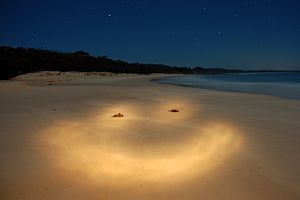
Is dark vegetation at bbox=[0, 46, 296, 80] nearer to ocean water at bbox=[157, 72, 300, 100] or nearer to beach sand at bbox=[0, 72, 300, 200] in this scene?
ocean water at bbox=[157, 72, 300, 100]

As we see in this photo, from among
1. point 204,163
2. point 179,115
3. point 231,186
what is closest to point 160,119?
point 179,115

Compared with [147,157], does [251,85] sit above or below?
below

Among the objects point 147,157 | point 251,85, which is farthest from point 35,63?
point 147,157

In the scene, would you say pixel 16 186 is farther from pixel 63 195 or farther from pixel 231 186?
pixel 231 186

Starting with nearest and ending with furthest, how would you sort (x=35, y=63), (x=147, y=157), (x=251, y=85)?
(x=147, y=157) → (x=251, y=85) → (x=35, y=63)

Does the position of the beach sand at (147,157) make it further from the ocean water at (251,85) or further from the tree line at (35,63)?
the tree line at (35,63)

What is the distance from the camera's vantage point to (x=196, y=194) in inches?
117

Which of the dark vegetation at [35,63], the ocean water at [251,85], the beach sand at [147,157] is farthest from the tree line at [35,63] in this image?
the beach sand at [147,157]

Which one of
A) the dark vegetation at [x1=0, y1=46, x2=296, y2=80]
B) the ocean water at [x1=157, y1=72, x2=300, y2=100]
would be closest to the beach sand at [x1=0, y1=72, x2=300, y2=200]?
the ocean water at [x1=157, y1=72, x2=300, y2=100]

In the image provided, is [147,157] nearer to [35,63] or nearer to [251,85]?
[251,85]

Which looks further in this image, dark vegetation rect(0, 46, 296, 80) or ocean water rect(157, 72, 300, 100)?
dark vegetation rect(0, 46, 296, 80)

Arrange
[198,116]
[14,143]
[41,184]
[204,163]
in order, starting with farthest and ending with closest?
[198,116] → [14,143] → [204,163] → [41,184]

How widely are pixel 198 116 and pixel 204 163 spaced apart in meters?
3.16

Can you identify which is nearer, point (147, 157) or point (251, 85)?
point (147, 157)
